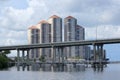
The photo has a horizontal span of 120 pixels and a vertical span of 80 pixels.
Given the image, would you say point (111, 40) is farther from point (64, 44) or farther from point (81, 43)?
point (64, 44)

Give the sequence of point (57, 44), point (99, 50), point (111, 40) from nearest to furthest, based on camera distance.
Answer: point (111, 40), point (99, 50), point (57, 44)

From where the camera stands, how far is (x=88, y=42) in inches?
7195

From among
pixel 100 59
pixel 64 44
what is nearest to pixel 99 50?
pixel 100 59

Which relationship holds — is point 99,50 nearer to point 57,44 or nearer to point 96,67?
point 96,67

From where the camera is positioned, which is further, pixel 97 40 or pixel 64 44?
pixel 64 44

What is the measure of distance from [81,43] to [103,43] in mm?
12768

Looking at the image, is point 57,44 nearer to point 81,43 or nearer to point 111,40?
point 81,43

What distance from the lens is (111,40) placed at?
569 ft

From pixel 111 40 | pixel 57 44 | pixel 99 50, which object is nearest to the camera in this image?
pixel 111 40

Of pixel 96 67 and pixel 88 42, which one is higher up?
pixel 88 42

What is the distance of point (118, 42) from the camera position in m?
174

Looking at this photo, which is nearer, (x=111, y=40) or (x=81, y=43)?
(x=111, y=40)

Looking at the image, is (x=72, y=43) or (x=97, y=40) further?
(x=72, y=43)

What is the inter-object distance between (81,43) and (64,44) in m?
12.1
